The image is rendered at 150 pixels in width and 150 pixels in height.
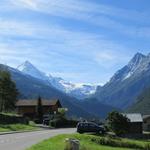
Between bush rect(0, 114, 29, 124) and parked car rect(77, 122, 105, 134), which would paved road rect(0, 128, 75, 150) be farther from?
→ bush rect(0, 114, 29, 124)

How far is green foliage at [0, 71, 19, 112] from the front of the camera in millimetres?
121069

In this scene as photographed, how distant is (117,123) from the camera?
89.8 meters

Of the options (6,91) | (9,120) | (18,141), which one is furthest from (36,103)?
(18,141)

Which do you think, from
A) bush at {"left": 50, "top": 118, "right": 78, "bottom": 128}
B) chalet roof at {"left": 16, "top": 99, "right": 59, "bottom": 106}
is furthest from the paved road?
chalet roof at {"left": 16, "top": 99, "right": 59, "bottom": 106}

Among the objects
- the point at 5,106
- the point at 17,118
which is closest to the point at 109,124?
the point at 17,118

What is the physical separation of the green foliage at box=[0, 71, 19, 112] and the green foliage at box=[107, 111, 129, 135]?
3783cm

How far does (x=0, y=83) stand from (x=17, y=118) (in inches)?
431

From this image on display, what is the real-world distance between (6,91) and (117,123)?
40.5m

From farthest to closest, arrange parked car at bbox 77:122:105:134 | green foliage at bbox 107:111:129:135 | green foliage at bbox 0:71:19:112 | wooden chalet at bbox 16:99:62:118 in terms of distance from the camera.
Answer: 1. wooden chalet at bbox 16:99:62:118
2. green foliage at bbox 0:71:19:112
3. green foliage at bbox 107:111:129:135
4. parked car at bbox 77:122:105:134

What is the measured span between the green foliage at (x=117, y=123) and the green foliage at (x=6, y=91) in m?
37.8

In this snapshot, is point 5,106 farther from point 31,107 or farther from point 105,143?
point 105,143

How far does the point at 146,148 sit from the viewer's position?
50.4 metres

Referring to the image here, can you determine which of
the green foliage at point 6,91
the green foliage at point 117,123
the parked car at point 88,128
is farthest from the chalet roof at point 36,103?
the parked car at point 88,128

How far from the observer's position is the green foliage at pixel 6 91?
121m
